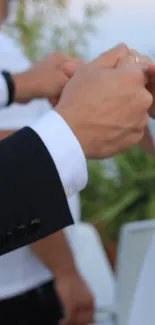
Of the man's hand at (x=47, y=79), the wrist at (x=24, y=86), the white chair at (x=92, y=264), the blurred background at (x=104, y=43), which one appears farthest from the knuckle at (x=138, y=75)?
the blurred background at (x=104, y=43)

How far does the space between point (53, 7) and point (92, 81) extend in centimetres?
135

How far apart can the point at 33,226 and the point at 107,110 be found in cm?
12

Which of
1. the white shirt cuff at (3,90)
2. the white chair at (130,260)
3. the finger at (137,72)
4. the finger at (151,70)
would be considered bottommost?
the white chair at (130,260)

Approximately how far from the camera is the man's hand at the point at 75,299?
930 millimetres

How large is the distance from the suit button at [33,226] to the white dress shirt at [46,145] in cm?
4

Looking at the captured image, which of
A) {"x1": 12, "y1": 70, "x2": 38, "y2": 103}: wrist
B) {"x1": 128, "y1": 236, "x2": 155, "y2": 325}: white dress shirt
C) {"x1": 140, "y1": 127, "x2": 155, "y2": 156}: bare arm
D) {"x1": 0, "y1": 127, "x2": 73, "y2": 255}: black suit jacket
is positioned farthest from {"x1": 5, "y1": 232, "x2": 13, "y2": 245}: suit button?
{"x1": 12, "y1": 70, "x2": 38, "y2": 103}: wrist

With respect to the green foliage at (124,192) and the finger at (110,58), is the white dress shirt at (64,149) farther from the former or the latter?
the green foliage at (124,192)

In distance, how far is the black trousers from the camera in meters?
0.88

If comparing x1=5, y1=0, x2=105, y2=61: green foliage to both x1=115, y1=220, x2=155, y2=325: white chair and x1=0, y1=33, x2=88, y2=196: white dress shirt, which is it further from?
x1=0, y1=33, x2=88, y2=196: white dress shirt

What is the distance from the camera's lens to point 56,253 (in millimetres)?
928

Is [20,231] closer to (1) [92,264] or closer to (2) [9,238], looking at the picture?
(2) [9,238]

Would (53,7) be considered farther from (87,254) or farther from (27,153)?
(27,153)

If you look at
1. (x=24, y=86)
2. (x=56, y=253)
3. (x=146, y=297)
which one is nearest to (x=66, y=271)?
(x=56, y=253)

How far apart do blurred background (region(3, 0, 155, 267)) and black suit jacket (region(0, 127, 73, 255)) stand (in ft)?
3.42
